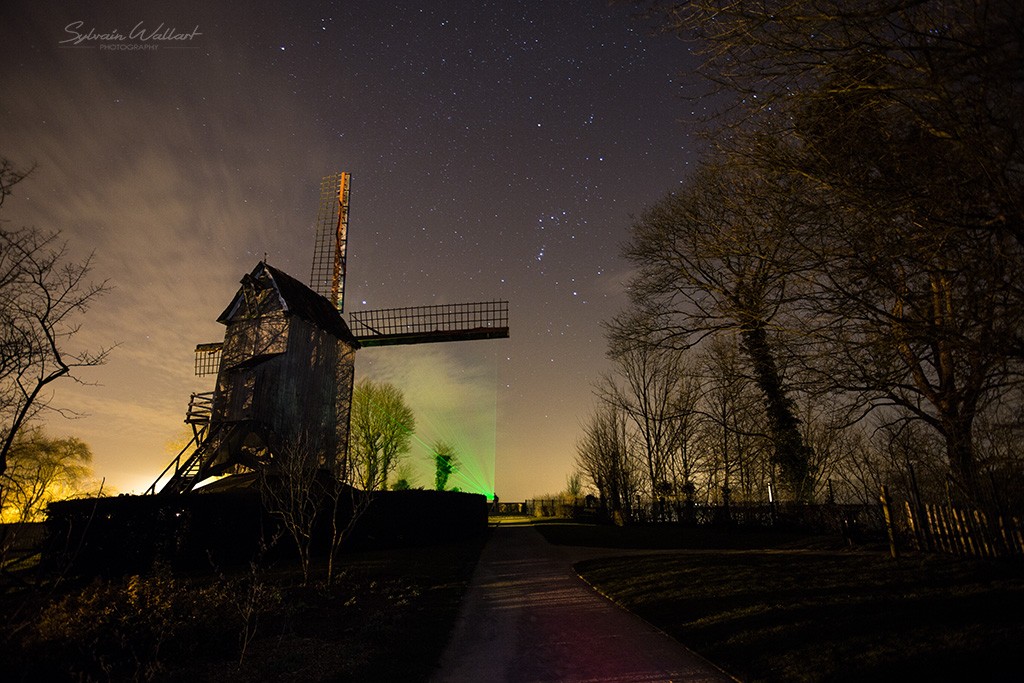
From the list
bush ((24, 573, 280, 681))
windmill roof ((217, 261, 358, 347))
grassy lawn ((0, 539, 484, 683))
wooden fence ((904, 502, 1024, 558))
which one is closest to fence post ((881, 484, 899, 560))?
wooden fence ((904, 502, 1024, 558))

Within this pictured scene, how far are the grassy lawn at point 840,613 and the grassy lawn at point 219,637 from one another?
3656 millimetres

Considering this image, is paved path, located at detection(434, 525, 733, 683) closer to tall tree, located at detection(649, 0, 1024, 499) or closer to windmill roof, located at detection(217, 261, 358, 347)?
tall tree, located at detection(649, 0, 1024, 499)

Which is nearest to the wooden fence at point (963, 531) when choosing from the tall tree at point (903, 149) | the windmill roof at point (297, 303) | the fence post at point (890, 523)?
the fence post at point (890, 523)

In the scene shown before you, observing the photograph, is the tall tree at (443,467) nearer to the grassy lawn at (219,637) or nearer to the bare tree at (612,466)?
the bare tree at (612,466)

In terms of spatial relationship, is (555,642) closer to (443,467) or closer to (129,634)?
(129,634)

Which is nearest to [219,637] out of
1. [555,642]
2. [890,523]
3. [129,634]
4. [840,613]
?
[129,634]

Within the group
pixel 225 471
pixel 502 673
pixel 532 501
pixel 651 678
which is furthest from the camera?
pixel 532 501

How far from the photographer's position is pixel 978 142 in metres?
4.30

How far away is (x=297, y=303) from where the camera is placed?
25.2 meters

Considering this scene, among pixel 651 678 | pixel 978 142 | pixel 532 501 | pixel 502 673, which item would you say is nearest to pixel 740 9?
pixel 978 142

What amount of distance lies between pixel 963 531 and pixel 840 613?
612cm

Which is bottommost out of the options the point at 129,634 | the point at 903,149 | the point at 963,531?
the point at 129,634

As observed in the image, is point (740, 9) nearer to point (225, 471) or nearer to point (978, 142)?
point (978, 142)

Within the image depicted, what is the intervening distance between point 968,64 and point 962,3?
827 mm
